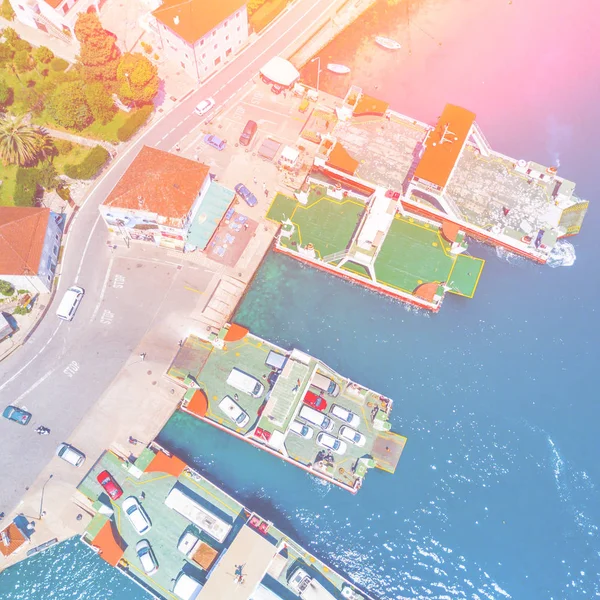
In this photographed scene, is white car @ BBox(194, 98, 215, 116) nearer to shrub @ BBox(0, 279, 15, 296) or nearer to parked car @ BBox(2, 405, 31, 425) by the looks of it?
shrub @ BBox(0, 279, 15, 296)

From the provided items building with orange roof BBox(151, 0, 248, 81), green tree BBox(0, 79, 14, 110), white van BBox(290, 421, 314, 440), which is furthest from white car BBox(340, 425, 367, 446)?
green tree BBox(0, 79, 14, 110)

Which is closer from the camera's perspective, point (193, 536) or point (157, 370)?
point (193, 536)

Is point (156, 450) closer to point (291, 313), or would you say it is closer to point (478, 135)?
point (291, 313)

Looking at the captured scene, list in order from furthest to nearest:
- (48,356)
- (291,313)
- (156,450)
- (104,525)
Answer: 1. (291,313)
2. (48,356)
3. (156,450)
4. (104,525)

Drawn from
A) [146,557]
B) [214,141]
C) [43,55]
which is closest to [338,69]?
[214,141]

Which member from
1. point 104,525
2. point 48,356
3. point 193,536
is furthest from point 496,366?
point 48,356

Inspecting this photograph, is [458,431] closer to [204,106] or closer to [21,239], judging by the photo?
[204,106]
